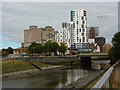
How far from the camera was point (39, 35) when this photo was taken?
190750 mm

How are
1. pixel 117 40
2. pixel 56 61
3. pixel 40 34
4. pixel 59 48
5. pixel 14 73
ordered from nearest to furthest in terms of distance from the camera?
pixel 14 73, pixel 117 40, pixel 56 61, pixel 59 48, pixel 40 34

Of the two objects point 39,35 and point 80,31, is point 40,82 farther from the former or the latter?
point 80,31

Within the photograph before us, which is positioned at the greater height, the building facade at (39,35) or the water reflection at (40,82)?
the building facade at (39,35)

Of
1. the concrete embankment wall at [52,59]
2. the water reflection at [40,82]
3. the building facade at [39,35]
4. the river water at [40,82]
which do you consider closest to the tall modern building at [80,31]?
the building facade at [39,35]

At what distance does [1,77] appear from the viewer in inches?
1829

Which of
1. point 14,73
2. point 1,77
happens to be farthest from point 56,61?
point 1,77

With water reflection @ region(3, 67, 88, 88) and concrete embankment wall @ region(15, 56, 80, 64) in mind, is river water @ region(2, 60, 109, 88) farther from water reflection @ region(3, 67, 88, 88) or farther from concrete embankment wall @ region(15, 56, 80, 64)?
concrete embankment wall @ region(15, 56, 80, 64)

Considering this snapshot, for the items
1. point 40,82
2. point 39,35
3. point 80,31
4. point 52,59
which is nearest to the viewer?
point 40,82

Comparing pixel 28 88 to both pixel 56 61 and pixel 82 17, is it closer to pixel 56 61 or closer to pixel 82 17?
pixel 56 61

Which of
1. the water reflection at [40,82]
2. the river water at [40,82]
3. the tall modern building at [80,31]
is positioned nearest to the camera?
the water reflection at [40,82]

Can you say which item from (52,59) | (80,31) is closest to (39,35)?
(80,31)

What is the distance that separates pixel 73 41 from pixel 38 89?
167738 mm

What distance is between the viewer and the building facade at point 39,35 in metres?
190

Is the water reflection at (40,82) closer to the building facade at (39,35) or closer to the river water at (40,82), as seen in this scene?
the river water at (40,82)
